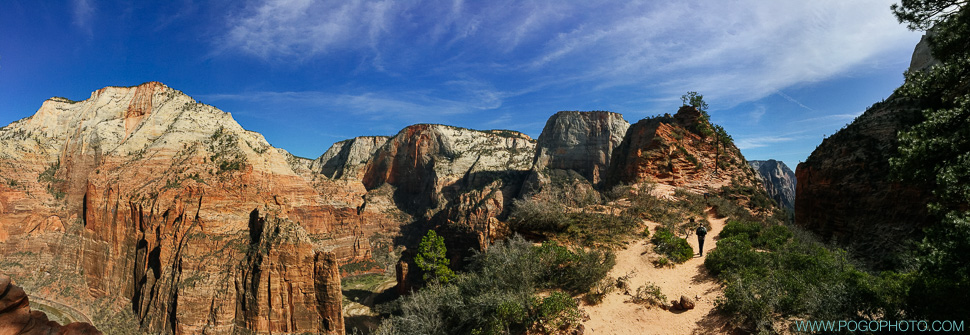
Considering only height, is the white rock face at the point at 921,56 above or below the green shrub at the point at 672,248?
above

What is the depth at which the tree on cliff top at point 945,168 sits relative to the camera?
19.6 feet

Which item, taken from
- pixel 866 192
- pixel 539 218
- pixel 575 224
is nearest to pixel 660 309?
pixel 575 224

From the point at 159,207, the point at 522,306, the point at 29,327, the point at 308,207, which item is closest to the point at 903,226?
the point at 522,306

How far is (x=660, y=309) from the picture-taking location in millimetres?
10555

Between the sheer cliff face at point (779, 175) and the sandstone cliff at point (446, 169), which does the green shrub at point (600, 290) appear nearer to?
the sandstone cliff at point (446, 169)

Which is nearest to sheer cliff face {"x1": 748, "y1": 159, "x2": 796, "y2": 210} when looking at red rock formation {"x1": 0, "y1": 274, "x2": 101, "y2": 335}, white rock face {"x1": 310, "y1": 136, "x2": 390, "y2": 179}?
white rock face {"x1": 310, "y1": 136, "x2": 390, "y2": 179}

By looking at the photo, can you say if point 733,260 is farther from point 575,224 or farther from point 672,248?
point 575,224

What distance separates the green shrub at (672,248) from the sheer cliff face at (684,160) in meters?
15.7

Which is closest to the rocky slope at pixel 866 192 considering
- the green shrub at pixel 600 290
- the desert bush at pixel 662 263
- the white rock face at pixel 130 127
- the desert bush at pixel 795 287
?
the desert bush at pixel 795 287

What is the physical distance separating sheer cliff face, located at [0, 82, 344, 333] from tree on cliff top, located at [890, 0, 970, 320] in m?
48.9

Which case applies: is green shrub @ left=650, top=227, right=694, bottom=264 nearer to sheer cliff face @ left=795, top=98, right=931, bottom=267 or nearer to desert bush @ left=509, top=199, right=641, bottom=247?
desert bush @ left=509, top=199, right=641, bottom=247

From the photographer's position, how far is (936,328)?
20.0 ft

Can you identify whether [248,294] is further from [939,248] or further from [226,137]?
[939,248]

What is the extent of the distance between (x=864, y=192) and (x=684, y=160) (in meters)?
14.5
